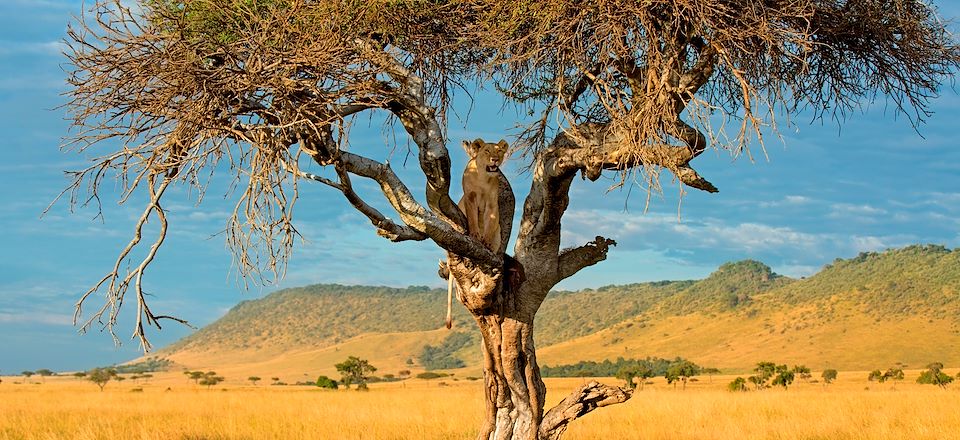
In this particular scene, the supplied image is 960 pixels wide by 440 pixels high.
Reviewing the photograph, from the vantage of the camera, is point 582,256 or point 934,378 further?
A: point 934,378

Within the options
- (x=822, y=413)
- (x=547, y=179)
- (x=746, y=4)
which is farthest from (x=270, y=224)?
(x=822, y=413)

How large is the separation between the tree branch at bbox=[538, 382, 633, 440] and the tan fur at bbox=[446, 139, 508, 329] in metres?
2.23

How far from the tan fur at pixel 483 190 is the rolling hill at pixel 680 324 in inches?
2970

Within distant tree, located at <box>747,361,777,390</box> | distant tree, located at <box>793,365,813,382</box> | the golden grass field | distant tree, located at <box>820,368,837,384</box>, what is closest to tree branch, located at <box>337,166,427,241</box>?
the golden grass field

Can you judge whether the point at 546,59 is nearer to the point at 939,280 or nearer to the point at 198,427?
the point at 198,427

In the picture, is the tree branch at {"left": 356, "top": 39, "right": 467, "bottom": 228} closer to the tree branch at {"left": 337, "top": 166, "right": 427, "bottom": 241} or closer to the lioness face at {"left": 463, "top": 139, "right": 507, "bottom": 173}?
the lioness face at {"left": 463, "top": 139, "right": 507, "bottom": 173}

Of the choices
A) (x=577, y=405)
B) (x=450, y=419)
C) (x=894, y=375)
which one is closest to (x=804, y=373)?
(x=894, y=375)

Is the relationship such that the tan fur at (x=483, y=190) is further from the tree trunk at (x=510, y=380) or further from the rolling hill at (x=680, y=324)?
the rolling hill at (x=680, y=324)

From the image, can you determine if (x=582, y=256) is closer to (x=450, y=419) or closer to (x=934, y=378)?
(x=450, y=419)

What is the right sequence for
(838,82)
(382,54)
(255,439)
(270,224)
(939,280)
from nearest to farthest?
1. (270,224)
2. (382,54)
3. (838,82)
4. (255,439)
5. (939,280)

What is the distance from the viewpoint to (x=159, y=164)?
27.5ft

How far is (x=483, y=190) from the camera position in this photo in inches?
394

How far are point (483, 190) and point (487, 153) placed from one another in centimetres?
41

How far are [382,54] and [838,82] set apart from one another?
19.9 ft
